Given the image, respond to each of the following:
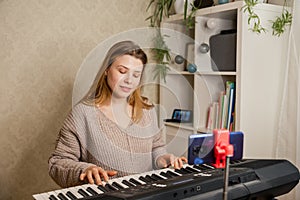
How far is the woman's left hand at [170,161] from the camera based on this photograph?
129cm

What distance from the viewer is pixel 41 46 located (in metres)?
1.99

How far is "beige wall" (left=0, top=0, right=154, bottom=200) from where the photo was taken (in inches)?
74.9

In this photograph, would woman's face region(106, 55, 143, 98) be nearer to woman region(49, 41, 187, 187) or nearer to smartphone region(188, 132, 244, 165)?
woman region(49, 41, 187, 187)

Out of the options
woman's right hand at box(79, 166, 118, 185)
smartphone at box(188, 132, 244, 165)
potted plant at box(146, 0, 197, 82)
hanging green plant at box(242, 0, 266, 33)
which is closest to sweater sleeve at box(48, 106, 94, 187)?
woman's right hand at box(79, 166, 118, 185)

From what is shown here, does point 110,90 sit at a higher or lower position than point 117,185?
higher

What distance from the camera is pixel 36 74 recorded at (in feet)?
6.53

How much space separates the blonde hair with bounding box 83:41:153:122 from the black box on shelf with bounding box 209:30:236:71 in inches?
24.0

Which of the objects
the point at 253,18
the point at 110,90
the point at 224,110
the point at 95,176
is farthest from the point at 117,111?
the point at 253,18

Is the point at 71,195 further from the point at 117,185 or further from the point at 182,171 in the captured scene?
the point at 182,171

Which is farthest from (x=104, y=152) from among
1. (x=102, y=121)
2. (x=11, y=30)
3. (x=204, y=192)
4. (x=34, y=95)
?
(x=11, y=30)

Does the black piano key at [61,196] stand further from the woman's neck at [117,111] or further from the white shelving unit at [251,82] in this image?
the white shelving unit at [251,82]

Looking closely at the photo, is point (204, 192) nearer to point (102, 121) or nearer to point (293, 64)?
point (102, 121)

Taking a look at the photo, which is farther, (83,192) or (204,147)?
(83,192)

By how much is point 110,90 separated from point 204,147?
66 centimetres
